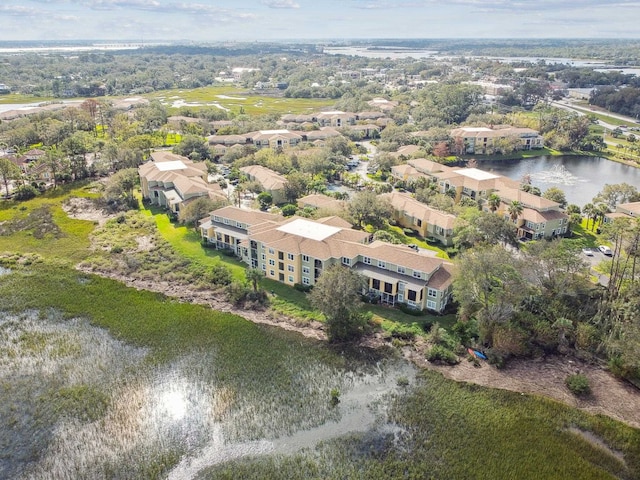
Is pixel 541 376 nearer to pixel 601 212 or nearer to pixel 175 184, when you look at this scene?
pixel 601 212

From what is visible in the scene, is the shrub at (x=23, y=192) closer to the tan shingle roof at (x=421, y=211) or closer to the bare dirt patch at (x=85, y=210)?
the bare dirt patch at (x=85, y=210)

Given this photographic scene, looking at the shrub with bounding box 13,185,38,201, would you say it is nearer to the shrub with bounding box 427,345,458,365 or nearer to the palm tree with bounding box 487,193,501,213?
the shrub with bounding box 427,345,458,365

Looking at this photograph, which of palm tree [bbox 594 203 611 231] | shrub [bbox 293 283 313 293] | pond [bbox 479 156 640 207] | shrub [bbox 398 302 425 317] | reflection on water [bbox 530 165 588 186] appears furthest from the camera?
reflection on water [bbox 530 165 588 186]

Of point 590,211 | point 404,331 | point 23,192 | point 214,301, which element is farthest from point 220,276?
point 590,211

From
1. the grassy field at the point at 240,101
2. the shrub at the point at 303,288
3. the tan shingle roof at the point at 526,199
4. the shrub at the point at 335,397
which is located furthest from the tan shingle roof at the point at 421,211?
the grassy field at the point at 240,101

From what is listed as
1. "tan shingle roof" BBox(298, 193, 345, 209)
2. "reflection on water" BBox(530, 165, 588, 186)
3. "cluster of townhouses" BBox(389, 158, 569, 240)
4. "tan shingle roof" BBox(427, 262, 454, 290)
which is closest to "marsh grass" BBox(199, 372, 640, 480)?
"tan shingle roof" BBox(427, 262, 454, 290)

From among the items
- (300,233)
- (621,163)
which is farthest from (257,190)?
(621,163)
